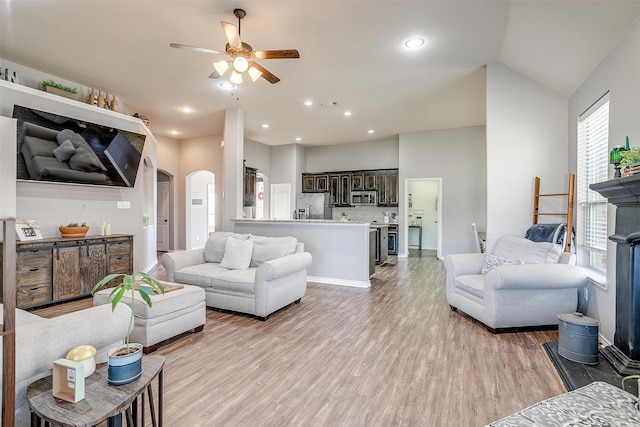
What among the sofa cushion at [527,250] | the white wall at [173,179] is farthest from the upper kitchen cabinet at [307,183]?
the sofa cushion at [527,250]

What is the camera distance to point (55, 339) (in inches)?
59.7

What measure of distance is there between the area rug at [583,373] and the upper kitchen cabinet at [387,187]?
599 cm

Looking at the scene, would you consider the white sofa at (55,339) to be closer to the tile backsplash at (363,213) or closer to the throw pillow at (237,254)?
the throw pillow at (237,254)

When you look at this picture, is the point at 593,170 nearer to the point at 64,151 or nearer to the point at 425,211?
the point at 425,211

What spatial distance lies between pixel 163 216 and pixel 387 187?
620 centimetres

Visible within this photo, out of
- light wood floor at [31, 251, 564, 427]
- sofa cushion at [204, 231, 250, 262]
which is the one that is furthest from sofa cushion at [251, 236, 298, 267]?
light wood floor at [31, 251, 564, 427]

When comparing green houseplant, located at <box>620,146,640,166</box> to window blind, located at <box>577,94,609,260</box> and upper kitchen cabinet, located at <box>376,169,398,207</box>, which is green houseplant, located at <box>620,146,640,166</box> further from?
upper kitchen cabinet, located at <box>376,169,398,207</box>

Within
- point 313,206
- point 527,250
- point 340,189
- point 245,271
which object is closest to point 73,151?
point 245,271

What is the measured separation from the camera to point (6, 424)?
1239mm

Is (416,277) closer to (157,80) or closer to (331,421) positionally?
(331,421)

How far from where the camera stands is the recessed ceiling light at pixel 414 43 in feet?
11.1

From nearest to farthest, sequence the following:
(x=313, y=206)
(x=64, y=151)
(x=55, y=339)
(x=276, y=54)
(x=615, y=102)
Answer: (x=55, y=339) < (x=615, y=102) < (x=276, y=54) < (x=64, y=151) < (x=313, y=206)

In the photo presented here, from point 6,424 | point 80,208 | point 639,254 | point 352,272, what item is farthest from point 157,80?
point 639,254

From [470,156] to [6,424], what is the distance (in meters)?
8.03
